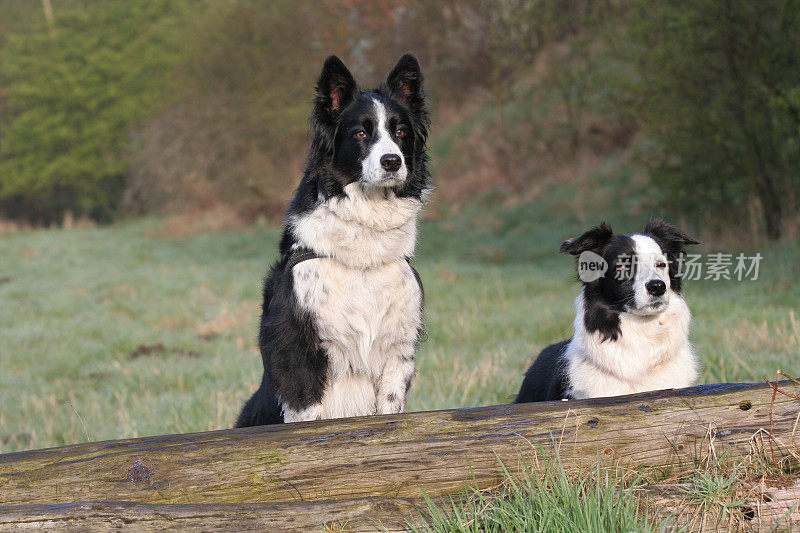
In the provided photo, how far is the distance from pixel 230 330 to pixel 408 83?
7.07 meters

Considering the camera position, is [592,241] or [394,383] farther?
[592,241]

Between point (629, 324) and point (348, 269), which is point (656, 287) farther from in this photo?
point (348, 269)

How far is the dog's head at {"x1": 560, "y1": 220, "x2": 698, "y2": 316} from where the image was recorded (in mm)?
4070

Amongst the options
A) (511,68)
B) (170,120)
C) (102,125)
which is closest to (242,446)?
(511,68)

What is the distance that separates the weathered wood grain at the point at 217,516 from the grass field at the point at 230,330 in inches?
116

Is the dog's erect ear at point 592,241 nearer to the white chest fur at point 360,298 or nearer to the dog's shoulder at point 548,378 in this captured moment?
the dog's shoulder at point 548,378

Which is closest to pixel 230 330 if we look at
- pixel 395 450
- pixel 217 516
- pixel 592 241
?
pixel 592 241

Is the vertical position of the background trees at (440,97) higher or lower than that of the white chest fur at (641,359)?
higher

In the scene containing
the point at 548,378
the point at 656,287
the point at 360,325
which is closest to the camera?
the point at 360,325

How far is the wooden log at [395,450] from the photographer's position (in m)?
2.79

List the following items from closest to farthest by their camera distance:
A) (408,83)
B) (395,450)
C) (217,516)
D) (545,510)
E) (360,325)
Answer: (217,516) < (545,510) < (395,450) < (360,325) < (408,83)

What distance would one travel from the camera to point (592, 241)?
4340 millimetres

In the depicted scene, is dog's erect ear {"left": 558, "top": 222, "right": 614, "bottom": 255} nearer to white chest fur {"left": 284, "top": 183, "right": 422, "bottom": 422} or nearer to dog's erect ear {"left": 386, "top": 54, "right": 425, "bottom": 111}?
white chest fur {"left": 284, "top": 183, "right": 422, "bottom": 422}

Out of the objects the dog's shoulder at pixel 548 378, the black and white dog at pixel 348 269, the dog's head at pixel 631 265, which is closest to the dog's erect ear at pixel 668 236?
the dog's head at pixel 631 265
